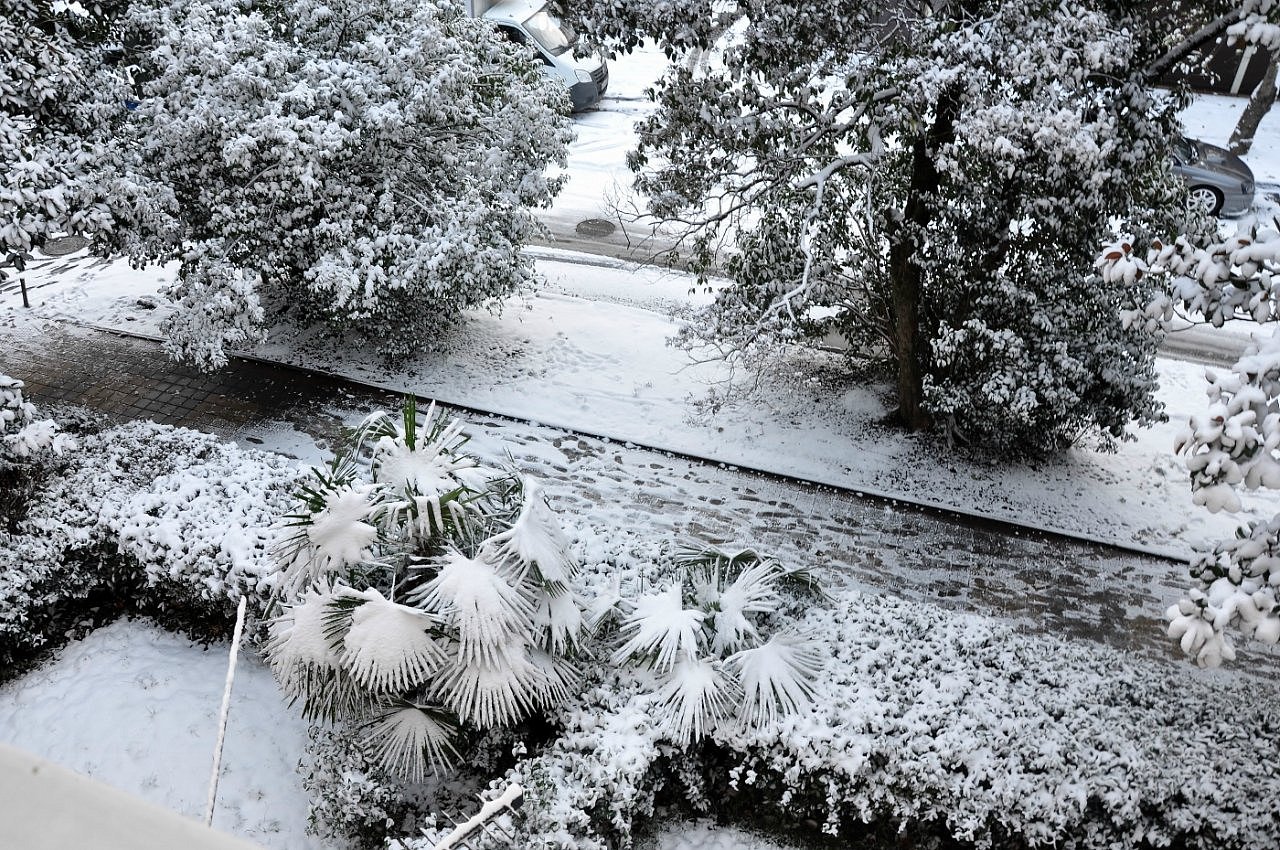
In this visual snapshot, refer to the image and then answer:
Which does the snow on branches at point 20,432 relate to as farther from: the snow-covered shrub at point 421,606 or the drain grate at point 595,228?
the drain grate at point 595,228

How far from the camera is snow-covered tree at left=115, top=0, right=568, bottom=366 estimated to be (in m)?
8.45

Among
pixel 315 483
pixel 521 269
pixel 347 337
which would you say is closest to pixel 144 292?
pixel 347 337

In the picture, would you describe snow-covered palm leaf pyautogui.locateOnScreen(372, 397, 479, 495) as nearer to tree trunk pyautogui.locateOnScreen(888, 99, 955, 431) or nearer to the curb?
the curb

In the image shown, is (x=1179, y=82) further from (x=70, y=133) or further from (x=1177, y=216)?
(x=70, y=133)

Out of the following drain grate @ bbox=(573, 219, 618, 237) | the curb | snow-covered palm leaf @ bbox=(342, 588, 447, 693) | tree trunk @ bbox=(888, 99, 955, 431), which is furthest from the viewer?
drain grate @ bbox=(573, 219, 618, 237)

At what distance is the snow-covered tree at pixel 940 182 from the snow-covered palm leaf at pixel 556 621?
344cm

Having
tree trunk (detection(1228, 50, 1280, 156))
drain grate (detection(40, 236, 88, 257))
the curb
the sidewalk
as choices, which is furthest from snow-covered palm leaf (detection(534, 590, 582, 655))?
tree trunk (detection(1228, 50, 1280, 156))

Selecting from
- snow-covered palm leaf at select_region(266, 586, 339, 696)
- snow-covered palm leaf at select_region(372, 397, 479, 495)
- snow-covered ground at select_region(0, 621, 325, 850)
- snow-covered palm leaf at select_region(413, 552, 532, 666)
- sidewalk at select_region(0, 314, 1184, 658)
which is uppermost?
snow-covered palm leaf at select_region(372, 397, 479, 495)

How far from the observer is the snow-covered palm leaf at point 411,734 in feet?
17.2

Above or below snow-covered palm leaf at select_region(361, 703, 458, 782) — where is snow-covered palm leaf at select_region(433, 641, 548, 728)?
above

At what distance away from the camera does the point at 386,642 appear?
490 cm

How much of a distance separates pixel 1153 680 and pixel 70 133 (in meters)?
9.57

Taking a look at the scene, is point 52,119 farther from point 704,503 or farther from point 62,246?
point 704,503

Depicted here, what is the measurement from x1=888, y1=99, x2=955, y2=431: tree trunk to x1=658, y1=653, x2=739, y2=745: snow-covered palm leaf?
4232mm
